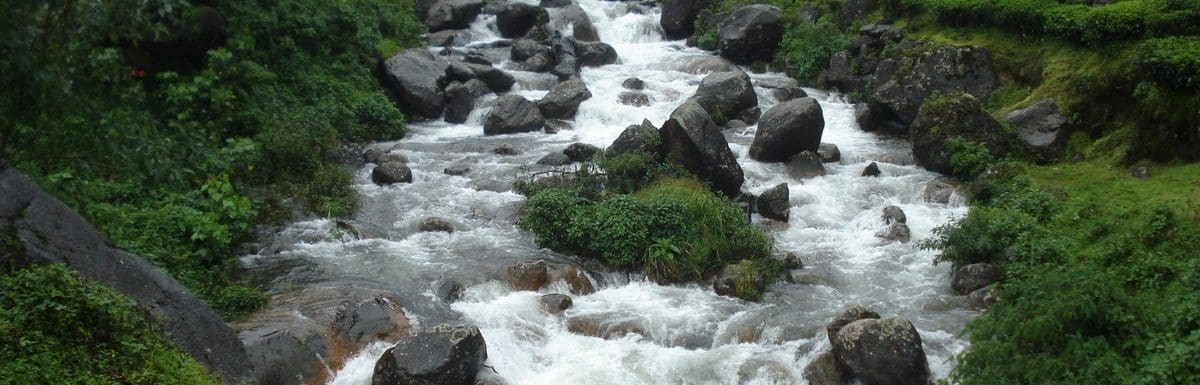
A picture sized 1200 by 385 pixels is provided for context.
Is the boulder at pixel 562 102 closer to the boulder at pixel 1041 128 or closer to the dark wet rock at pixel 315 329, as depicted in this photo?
the boulder at pixel 1041 128

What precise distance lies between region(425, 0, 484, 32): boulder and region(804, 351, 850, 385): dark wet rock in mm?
25939

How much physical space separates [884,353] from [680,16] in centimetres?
2591

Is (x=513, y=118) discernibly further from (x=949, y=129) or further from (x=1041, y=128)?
(x=1041, y=128)

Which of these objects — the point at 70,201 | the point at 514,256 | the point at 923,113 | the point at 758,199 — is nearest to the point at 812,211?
the point at 758,199

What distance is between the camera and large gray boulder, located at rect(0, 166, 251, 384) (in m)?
9.57

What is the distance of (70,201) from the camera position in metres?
12.1

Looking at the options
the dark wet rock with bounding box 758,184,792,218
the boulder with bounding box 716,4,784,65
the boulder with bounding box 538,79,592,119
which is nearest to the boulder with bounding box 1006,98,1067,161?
the dark wet rock with bounding box 758,184,792,218

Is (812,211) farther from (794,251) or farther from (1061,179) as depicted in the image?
(1061,179)

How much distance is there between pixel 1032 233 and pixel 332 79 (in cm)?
1701

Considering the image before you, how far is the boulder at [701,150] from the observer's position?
18000 millimetres

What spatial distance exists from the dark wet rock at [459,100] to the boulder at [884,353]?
16116mm

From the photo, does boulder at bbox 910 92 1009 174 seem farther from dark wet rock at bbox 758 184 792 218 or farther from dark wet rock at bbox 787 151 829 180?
dark wet rock at bbox 758 184 792 218

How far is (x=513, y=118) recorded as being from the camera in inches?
947

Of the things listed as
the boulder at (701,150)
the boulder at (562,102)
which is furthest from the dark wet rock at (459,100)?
the boulder at (701,150)
